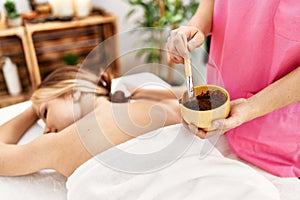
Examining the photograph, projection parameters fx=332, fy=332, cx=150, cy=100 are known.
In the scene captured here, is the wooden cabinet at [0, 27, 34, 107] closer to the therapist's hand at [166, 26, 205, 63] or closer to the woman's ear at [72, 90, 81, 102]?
the woman's ear at [72, 90, 81, 102]

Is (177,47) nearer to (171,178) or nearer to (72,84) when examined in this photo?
(171,178)

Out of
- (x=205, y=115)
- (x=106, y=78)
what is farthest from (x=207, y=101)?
(x=106, y=78)

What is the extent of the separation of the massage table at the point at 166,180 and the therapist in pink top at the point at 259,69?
8 cm

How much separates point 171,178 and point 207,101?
0.25m

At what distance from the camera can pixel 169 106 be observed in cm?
113

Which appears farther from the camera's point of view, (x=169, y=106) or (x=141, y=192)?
(x=169, y=106)

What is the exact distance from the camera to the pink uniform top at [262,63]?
858 millimetres

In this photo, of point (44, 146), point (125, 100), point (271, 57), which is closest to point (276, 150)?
point (271, 57)

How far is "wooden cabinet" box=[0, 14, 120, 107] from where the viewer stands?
248cm

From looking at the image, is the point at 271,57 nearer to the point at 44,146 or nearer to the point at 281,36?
the point at 281,36

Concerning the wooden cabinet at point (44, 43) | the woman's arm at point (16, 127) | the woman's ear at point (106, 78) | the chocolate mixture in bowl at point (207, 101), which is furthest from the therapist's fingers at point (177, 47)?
the wooden cabinet at point (44, 43)

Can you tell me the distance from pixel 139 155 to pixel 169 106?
0.21 metres

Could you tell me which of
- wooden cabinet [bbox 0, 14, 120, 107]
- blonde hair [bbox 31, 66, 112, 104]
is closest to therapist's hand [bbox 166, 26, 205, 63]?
blonde hair [bbox 31, 66, 112, 104]

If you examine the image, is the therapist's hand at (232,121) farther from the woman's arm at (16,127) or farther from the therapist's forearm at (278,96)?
the woman's arm at (16,127)
